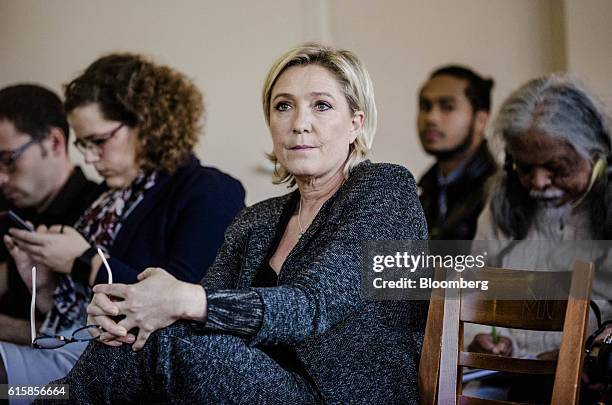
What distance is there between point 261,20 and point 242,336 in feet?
8.88

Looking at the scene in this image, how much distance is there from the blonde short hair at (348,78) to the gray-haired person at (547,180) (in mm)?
736

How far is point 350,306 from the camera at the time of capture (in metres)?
1.34

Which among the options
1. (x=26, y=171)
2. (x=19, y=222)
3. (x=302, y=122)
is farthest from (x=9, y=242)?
(x=302, y=122)

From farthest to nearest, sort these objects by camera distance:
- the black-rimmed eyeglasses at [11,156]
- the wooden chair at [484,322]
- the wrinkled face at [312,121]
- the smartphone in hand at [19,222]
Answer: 1. the black-rimmed eyeglasses at [11,156]
2. the smartphone in hand at [19,222]
3. the wrinkled face at [312,121]
4. the wooden chair at [484,322]

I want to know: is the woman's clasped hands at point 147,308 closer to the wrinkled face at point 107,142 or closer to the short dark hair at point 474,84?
the wrinkled face at point 107,142

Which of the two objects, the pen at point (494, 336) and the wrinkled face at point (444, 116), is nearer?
the pen at point (494, 336)

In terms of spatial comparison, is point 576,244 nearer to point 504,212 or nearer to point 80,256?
point 504,212

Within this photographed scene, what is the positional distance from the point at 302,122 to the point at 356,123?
124 millimetres

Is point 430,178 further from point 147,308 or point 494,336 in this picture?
point 147,308

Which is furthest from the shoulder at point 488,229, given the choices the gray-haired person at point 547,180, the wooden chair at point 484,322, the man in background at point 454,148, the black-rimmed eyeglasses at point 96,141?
the black-rimmed eyeglasses at point 96,141

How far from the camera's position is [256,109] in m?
3.70

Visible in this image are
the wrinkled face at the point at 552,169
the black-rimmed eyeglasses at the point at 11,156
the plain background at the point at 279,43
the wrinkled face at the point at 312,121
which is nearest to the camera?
the wrinkled face at the point at 312,121

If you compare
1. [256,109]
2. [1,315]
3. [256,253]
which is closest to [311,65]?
[256,253]

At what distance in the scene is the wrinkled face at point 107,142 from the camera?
2.34 m
